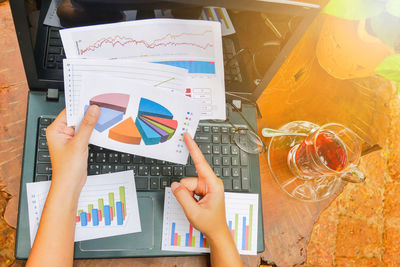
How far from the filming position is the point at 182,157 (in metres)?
0.67

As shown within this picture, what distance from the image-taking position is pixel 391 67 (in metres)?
0.65

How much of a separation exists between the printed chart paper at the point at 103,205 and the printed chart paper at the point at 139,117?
0.25ft

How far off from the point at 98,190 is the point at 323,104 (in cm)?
59

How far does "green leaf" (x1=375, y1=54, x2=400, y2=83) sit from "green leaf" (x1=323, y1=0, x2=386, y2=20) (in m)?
0.10

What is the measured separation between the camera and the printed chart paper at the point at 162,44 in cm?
59

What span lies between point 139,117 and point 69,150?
0.48 ft

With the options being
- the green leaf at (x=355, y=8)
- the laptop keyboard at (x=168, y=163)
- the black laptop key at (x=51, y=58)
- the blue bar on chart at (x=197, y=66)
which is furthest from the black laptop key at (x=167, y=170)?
the green leaf at (x=355, y=8)

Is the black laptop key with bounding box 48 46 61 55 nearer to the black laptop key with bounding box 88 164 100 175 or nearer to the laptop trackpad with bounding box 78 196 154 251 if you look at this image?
the black laptop key with bounding box 88 164 100 175

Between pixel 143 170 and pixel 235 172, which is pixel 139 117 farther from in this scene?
pixel 235 172

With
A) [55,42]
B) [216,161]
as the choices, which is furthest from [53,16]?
[216,161]

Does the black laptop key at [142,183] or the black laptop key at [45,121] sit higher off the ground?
the black laptop key at [45,121]

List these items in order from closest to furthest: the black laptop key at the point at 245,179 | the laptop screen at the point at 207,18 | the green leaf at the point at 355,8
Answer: the laptop screen at the point at 207,18, the green leaf at the point at 355,8, the black laptop key at the point at 245,179

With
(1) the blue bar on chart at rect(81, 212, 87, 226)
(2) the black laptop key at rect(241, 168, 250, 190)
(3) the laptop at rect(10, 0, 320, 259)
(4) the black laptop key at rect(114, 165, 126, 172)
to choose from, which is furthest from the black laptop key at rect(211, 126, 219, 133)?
(1) the blue bar on chart at rect(81, 212, 87, 226)

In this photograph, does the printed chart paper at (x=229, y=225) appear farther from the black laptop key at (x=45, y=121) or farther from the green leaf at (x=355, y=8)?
the green leaf at (x=355, y=8)
